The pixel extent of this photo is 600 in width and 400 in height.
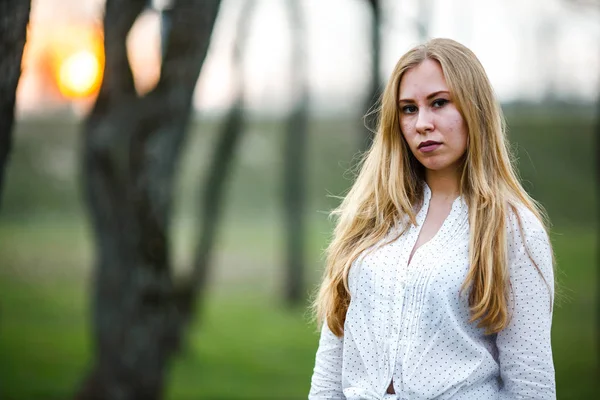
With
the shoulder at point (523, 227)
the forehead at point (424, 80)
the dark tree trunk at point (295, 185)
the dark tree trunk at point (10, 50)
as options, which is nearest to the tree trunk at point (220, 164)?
the dark tree trunk at point (295, 185)

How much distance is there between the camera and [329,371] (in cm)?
233

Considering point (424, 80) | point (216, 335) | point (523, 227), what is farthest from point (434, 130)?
point (216, 335)

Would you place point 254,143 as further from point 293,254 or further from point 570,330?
point 570,330

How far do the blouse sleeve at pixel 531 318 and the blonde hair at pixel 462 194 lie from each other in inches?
1.5

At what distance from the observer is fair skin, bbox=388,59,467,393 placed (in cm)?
218

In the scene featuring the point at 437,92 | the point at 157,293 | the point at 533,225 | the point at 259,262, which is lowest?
the point at 259,262

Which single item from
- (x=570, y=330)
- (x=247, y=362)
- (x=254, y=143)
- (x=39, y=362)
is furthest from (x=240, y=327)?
(x=254, y=143)

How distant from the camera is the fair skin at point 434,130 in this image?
2180mm

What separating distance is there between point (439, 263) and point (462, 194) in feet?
0.85

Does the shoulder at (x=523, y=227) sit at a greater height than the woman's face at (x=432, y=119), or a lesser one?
lesser

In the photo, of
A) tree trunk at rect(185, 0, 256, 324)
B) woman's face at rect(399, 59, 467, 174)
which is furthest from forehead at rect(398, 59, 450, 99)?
tree trunk at rect(185, 0, 256, 324)

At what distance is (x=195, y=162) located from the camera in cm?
2653

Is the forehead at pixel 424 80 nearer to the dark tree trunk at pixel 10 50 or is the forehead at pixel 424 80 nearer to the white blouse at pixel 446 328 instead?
the white blouse at pixel 446 328

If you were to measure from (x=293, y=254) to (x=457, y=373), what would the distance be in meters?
15.4
